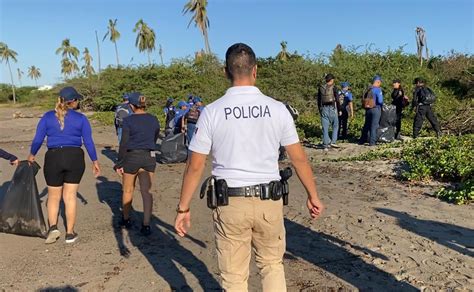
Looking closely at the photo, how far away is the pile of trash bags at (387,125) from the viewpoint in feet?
40.2

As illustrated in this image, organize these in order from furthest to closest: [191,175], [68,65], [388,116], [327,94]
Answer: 1. [68,65]
2. [388,116]
3. [327,94]
4. [191,175]

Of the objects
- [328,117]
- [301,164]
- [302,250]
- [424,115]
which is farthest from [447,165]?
[301,164]

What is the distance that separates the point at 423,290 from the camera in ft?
13.3

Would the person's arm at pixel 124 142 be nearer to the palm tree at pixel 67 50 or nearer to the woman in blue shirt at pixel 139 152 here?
the woman in blue shirt at pixel 139 152

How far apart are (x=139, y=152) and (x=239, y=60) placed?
3.28 meters

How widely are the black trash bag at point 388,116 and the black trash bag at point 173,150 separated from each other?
16.7 ft

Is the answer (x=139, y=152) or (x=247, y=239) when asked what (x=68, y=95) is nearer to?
(x=139, y=152)

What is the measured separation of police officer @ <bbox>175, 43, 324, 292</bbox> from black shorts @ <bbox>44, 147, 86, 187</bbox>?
279 centimetres

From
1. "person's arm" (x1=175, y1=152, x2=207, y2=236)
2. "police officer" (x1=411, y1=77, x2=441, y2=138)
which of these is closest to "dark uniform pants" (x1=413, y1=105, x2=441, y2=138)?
"police officer" (x1=411, y1=77, x2=441, y2=138)

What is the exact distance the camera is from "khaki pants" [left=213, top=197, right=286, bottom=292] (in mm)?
3021

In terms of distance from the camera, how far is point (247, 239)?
3.12 meters

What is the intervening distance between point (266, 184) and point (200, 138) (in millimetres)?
511

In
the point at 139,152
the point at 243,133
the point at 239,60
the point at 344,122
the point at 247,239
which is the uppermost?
the point at 239,60

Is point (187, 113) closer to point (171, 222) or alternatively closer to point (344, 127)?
point (344, 127)
